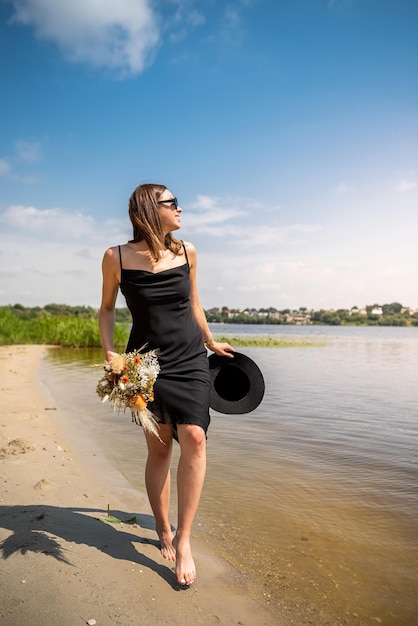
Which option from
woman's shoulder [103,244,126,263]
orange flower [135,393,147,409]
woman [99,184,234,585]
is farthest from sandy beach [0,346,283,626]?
woman's shoulder [103,244,126,263]

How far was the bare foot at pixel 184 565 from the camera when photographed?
2783 millimetres

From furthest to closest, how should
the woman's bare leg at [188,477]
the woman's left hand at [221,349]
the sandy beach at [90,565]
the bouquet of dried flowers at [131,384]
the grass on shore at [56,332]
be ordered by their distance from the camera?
1. the grass on shore at [56,332]
2. the woman's left hand at [221,349]
3. the woman's bare leg at [188,477]
4. the bouquet of dried flowers at [131,384]
5. the sandy beach at [90,565]

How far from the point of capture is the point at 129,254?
3.10m

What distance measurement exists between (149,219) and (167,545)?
80.5 inches

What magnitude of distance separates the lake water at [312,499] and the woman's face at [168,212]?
215 cm

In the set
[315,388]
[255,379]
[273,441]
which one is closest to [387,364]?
[315,388]

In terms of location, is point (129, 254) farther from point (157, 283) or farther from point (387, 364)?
point (387, 364)

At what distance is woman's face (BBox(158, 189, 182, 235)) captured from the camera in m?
3.16

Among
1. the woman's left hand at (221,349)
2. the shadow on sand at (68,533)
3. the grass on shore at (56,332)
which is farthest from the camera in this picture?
the grass on shore at (56,332)

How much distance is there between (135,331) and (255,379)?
38.1 inches

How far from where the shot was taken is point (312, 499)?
446cm

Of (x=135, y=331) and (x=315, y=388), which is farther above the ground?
(x=135, y=331)

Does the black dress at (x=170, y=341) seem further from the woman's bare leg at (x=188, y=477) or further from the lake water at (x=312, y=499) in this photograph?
the lake water at (x=312, y=499)

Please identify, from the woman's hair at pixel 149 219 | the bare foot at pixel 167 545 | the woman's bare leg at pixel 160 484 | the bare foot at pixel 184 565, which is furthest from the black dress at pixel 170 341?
the bare foot at pixel 167 545
